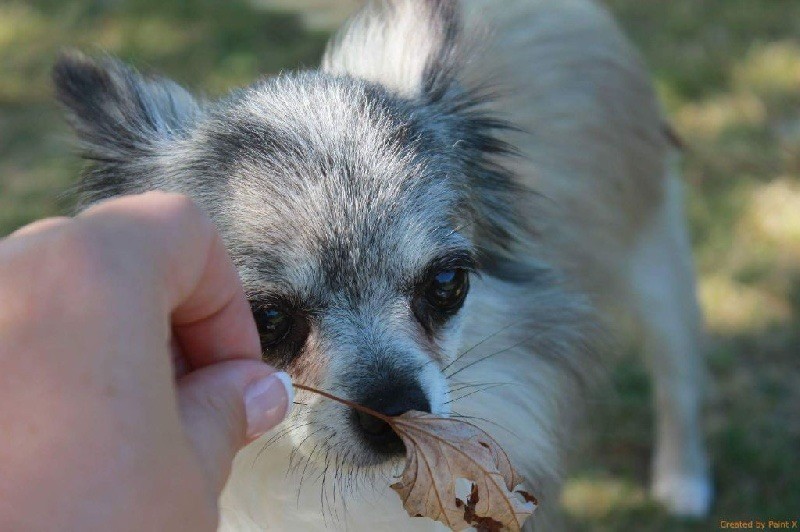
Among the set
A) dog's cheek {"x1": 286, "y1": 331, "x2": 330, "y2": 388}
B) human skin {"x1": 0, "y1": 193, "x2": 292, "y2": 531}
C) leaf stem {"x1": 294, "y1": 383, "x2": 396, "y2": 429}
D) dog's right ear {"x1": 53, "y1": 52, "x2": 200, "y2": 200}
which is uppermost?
dog's right ear {"x1": 53, "y1": 52, "x2": 200, "y2": 200}

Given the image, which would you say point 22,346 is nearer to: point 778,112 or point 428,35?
point 428,35

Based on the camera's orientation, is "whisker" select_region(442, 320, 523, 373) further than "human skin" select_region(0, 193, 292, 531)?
Yes

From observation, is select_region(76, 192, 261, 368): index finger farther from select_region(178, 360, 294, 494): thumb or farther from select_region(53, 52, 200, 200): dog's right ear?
select_region(53, 52, 200, 200): dog's right ear

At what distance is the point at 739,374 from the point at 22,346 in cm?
369

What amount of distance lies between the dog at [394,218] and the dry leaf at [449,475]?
7cm

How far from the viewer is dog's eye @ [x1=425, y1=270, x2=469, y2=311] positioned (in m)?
2.22

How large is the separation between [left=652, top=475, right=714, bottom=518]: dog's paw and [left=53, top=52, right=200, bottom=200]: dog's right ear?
8.19 ft

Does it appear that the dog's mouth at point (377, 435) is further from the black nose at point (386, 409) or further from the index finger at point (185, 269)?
the index finger at point (185, 269)

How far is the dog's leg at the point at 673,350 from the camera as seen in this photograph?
3.68 m

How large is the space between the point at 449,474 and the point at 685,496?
7.60 feet

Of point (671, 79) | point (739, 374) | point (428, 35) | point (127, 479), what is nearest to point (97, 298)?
point (127, 479)

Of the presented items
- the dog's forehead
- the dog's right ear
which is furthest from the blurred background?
the dog's forehead

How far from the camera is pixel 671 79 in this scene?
18.3ft

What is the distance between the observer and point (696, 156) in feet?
17.0
